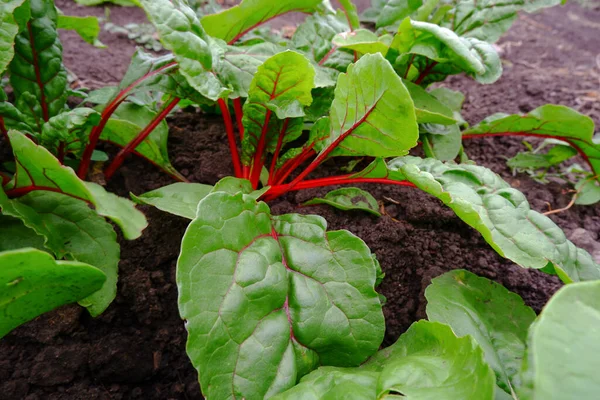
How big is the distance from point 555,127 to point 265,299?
1.22 meters

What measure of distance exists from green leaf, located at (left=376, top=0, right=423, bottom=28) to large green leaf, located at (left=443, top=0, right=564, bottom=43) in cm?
18

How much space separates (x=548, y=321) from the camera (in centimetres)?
65

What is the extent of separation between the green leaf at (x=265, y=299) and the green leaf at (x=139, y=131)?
1.73ft

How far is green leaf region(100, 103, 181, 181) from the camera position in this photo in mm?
1473

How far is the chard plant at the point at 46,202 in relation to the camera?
0.88 metres

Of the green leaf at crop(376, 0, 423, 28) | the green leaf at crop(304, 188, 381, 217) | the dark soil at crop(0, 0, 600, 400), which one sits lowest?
the dark soil at crop(0, 0, 600, 400)

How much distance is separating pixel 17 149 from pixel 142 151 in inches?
19.8

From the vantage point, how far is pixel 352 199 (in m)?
1.42

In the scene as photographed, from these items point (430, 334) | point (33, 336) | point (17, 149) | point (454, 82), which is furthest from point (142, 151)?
point (454, 82)

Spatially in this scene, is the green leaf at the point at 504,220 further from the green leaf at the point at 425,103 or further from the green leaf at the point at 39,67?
the green leaf at the point at 39,67

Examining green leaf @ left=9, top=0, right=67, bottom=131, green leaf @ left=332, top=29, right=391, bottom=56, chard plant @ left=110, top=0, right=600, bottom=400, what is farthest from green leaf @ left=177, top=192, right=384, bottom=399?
green leaf @ left=9, top=0, right=67, bottom=131

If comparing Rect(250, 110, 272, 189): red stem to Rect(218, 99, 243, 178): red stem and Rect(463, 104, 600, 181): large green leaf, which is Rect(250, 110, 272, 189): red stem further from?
Rect(463, 104, 600, 181): large green leaf

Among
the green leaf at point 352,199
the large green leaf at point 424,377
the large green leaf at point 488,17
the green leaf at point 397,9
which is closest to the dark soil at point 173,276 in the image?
the green leaf at point 352,199

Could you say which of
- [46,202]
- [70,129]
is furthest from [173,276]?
[70,129]
